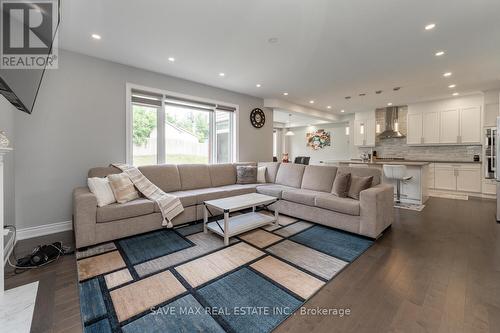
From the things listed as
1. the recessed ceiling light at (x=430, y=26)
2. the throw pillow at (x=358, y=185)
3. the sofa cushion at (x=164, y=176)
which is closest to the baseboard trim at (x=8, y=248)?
the sofa cushion at (x=164, y=176)

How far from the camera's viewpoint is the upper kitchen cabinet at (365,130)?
7.29 metres

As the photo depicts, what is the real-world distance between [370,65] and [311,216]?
2699mm

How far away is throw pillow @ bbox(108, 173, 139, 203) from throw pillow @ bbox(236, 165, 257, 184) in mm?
2038

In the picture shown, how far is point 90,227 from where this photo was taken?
249 cm

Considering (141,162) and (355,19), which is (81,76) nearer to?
(141,162)

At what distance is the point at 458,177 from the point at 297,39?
19.5 ft

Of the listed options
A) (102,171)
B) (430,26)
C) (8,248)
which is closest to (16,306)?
(8,248)

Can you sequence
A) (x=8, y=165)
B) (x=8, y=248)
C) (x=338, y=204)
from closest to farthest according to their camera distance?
(x=8, y=248) → (x=8, y=165) → (x=338, y=204)

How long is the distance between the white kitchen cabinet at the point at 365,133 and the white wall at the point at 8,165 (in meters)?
7.90

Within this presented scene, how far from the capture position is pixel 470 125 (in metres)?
5.62

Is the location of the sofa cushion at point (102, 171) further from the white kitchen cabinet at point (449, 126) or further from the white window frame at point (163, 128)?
the white kitchen cabinet at point (449, 126)

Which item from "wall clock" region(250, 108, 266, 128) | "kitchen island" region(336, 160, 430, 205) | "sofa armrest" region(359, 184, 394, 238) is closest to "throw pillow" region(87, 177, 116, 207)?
"sofa armrest" region(359, 184, 394, 238)

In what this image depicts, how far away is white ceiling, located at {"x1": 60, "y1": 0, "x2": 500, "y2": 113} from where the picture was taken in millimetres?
2199

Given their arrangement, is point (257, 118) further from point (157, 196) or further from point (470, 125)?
point (470, 125)
